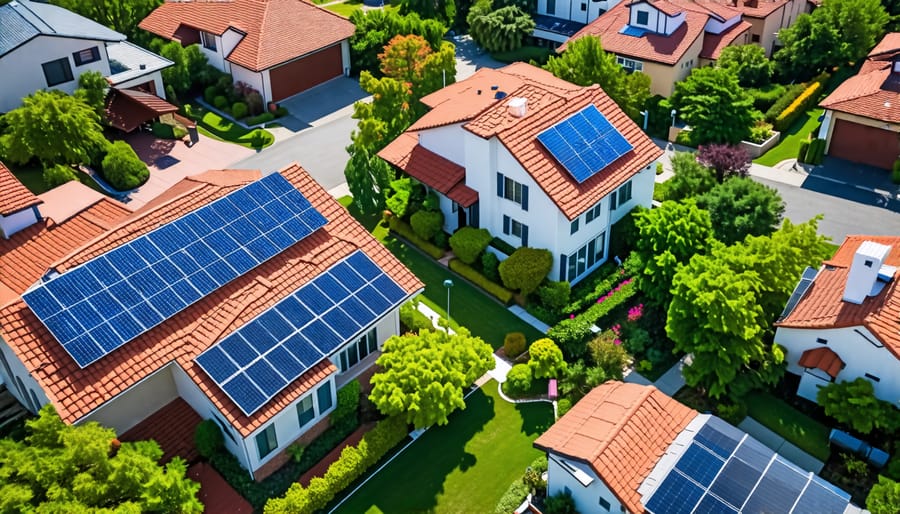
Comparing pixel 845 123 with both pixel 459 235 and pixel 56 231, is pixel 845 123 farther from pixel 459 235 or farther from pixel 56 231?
pixel 56 231

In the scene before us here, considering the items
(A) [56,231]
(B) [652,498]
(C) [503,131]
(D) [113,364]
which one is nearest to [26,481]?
(D) [113,364]

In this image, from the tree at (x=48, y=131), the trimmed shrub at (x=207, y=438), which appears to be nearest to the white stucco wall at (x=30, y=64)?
the tree at (x=48, y=131)

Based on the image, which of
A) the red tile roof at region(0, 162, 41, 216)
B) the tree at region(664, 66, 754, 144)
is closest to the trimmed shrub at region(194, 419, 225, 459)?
the red tile roof at region(0, 162, 41, 216)

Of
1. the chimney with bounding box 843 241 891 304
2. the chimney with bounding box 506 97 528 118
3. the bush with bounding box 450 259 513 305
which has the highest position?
the chimney with bounding box 506 97 528 118

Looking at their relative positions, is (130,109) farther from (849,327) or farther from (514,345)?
(849,327)

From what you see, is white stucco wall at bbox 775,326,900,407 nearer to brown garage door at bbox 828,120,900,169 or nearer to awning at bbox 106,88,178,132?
brown garage door at bbox 828,120,900,169

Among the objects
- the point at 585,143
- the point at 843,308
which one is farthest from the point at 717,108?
the point at 843,308
